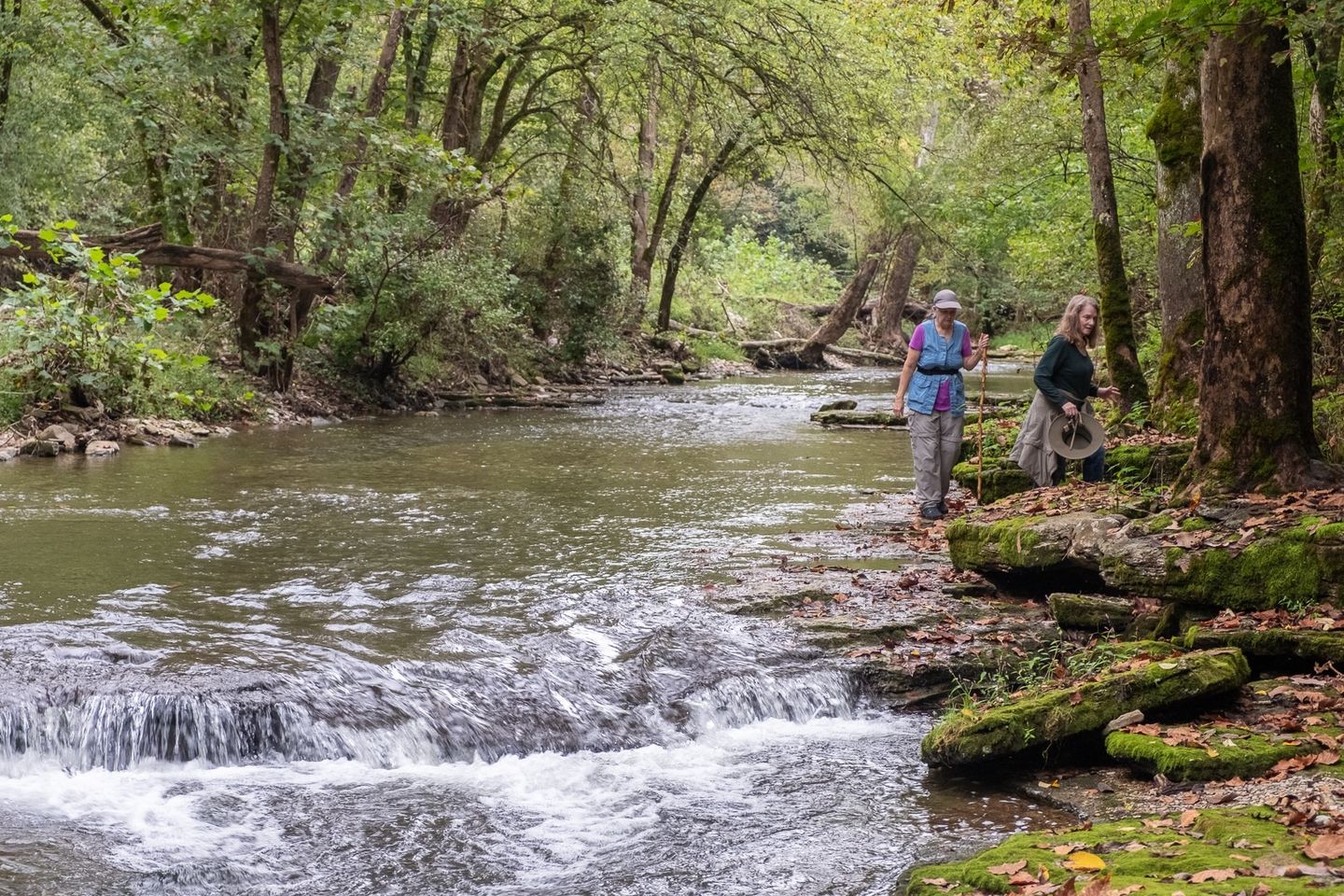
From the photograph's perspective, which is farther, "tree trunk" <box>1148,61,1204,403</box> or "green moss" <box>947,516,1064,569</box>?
"tree trunk" <box>1148,61,1204,403</box>

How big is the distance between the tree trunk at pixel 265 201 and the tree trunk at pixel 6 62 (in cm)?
399

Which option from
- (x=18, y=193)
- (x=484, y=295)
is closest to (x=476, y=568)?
(x=484, y=295)

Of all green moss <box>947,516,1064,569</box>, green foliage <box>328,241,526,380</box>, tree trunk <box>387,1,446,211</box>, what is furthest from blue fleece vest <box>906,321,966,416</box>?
tree trunk <box>387,1,446,211</box>

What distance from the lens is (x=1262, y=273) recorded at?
24.8 ft

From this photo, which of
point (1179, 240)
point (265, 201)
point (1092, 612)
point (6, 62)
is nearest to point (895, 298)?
point (265, 201)

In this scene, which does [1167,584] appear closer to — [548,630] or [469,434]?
[548,630]

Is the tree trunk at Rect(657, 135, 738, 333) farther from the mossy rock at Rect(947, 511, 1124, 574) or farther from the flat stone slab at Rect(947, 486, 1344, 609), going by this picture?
the flat stone slab at Rect(947, 486, 1344, 609)

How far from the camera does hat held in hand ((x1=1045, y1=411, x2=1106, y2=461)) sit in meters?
10.1

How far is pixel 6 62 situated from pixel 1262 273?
21.0 m

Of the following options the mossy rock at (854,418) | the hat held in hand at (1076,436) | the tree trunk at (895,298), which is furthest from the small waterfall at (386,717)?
the tree trunk at (895,298)

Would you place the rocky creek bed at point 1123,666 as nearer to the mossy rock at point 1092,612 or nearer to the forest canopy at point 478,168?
the mossy rock at point 1092,612

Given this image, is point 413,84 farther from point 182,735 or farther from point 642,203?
point 182,735

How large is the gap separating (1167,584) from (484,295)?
17068mm

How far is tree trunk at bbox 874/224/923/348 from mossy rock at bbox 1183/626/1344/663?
119ft
